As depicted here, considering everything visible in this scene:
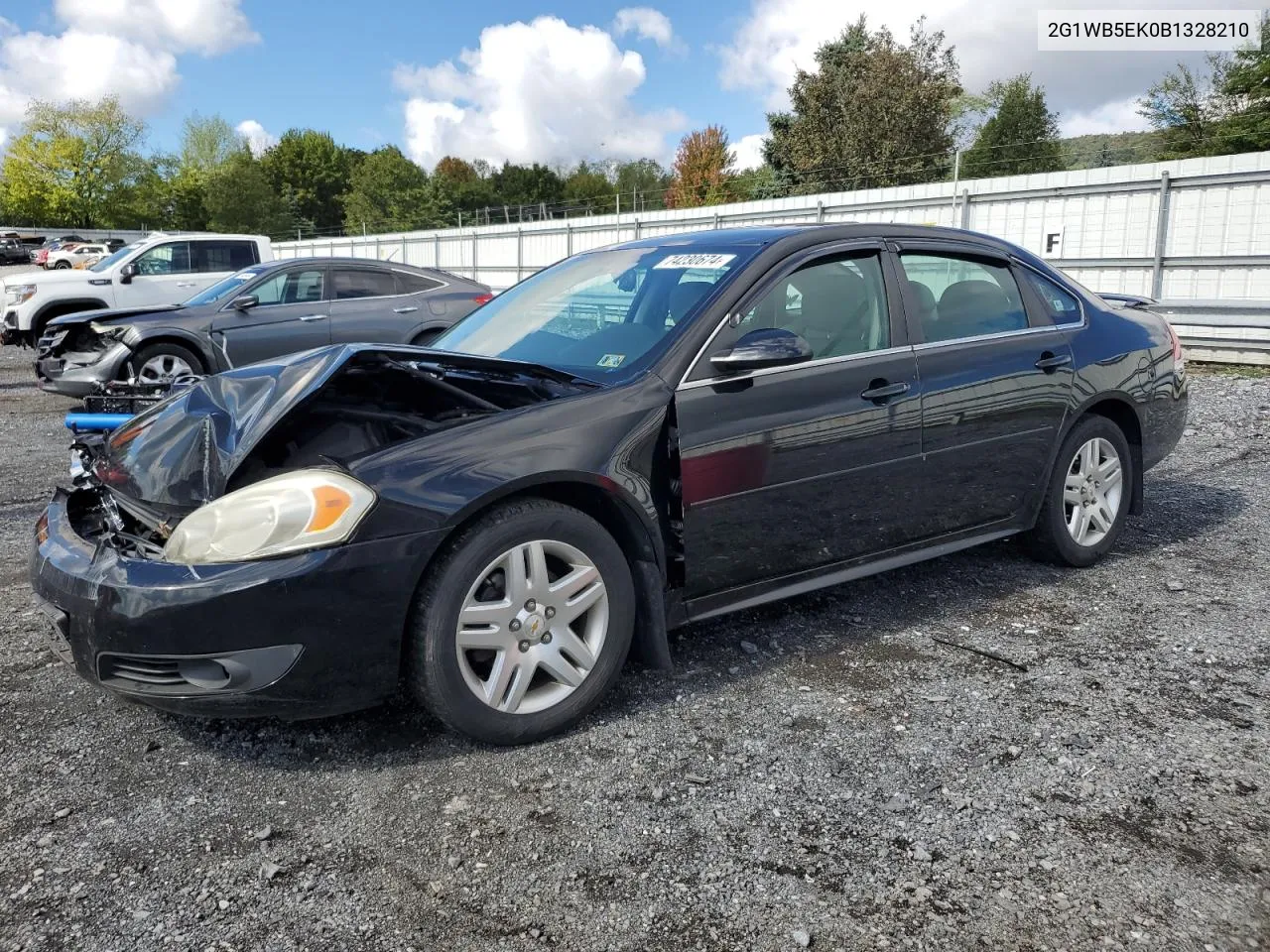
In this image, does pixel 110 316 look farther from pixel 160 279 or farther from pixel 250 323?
pixel 160 279

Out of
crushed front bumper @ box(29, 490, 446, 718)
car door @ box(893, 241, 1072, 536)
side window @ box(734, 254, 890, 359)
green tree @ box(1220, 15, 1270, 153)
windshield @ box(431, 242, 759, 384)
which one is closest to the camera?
crushed front bumper @ box(29, 490, 446, 718)

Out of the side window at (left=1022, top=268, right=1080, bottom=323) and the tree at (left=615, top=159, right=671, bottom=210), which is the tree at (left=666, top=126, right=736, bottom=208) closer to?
the tree at (left=615, top=159, right=671, bottom=210)

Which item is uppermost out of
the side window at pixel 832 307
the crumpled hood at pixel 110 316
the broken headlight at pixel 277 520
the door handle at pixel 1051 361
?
the side window at pixel 832 307

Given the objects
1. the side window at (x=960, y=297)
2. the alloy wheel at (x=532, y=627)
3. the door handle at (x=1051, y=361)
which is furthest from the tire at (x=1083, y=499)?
the alloy wheel at (x=532, y=627)

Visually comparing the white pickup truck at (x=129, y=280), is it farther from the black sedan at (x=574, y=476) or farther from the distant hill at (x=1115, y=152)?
the distant hill at (x=1115, y=152)

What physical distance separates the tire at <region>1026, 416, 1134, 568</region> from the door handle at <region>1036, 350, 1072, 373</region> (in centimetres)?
34

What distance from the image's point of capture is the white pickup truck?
1358 centimetres

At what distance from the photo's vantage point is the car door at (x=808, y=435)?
11.0ft

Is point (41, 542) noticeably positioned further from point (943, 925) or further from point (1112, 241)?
point (1112, 241)

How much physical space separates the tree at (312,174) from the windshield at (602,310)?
98626 mm

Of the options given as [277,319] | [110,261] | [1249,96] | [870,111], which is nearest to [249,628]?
[277,319]

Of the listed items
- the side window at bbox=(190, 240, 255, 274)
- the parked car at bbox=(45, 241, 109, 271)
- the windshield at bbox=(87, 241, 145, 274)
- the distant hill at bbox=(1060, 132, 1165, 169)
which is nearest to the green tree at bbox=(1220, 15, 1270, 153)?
the distant hill at bbox=(1060, 132, 1165, 169)

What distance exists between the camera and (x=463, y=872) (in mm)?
2400

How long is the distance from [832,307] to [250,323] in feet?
24.9
